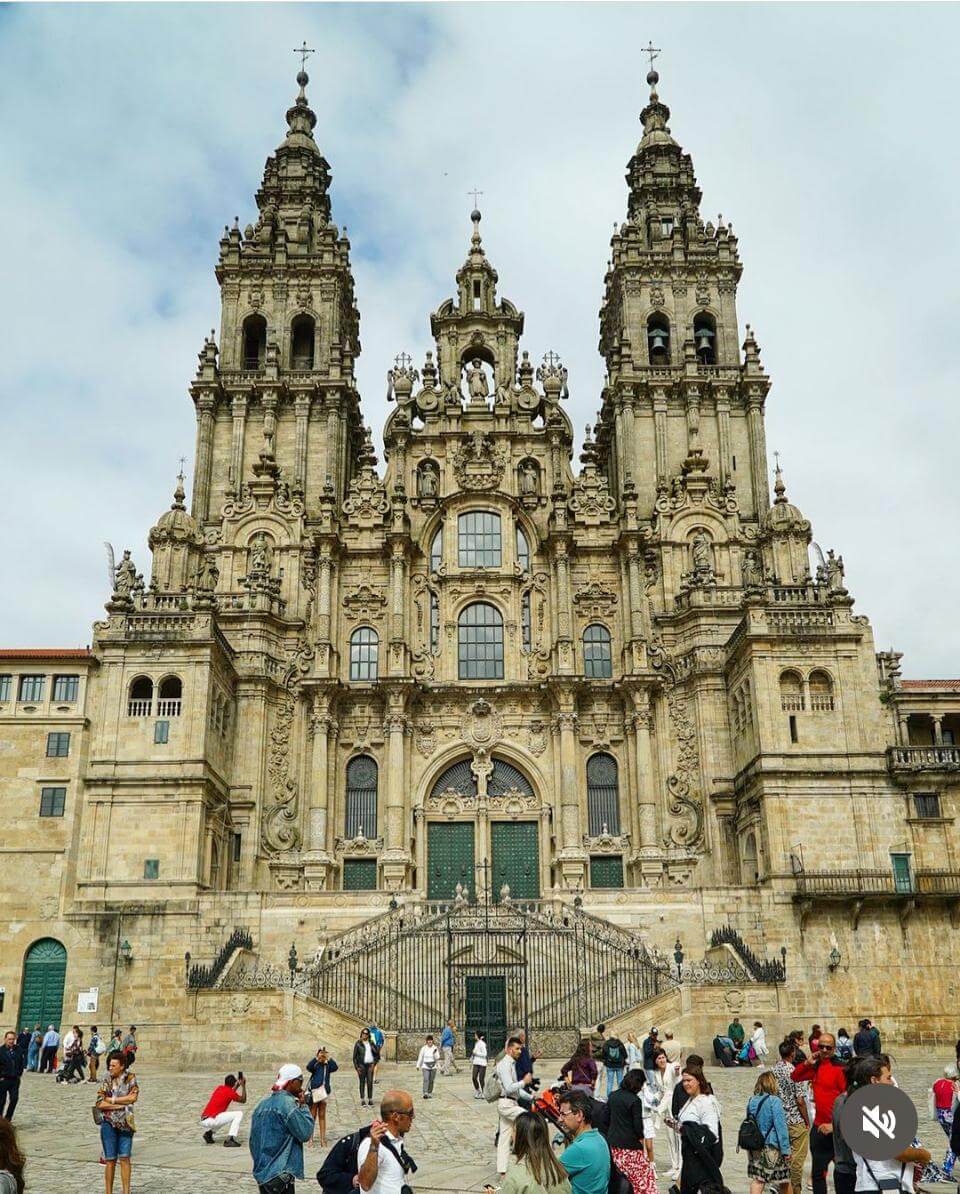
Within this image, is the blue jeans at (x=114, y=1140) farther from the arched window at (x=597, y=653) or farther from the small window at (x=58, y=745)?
the arched window at (x=597, y=653)

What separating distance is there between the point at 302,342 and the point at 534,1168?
153ft

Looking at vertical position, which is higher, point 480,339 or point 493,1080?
point 480,339

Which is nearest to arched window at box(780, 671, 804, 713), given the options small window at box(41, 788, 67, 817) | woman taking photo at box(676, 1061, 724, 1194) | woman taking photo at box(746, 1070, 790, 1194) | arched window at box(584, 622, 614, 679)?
arched window at box(584, 622, 614, 679)

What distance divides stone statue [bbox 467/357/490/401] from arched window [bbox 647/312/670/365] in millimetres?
7229

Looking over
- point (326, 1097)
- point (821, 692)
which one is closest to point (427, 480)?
point (821, 692)

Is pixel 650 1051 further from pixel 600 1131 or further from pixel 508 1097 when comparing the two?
pixel 600 1131

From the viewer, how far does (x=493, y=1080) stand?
13.6m

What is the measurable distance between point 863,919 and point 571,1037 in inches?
434

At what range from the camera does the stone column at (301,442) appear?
153 ft

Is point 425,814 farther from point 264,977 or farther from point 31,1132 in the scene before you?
point 31,1132

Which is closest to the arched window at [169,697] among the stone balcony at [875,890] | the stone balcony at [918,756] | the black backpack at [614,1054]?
the stone balcony at [875,890]

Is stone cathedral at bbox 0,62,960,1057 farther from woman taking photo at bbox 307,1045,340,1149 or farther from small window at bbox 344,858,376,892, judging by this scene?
woman taking photo at bbox 307,1045,340,1149

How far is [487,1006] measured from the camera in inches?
1213

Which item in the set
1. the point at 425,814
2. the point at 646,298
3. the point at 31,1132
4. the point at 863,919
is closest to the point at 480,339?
the point at 646,298
